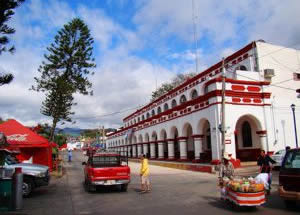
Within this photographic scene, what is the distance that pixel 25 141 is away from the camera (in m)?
17.1

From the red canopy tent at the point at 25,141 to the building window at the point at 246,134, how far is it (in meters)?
14.9

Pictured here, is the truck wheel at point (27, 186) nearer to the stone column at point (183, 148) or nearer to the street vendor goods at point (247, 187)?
the street vendor goods at point (247, 187)

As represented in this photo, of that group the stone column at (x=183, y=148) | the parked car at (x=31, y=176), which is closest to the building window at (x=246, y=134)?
the stone column at (x=183, y=148)

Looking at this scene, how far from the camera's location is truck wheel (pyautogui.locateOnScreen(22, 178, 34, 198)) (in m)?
11.6

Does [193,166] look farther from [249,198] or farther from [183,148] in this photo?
[249,198]

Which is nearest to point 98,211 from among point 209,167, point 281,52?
point 209,167

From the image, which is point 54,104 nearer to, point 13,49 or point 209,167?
point 209,167

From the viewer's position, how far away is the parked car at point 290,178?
7.85m

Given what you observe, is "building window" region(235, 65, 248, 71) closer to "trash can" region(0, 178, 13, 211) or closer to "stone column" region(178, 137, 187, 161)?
"stone column" region(178, 137, 187, 161)

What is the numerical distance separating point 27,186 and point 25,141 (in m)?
6.14

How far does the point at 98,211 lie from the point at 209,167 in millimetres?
12518

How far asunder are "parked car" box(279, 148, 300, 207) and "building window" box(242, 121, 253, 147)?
1502 centimetres

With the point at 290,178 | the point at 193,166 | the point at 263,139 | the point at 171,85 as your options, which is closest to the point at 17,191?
the point at 290,178

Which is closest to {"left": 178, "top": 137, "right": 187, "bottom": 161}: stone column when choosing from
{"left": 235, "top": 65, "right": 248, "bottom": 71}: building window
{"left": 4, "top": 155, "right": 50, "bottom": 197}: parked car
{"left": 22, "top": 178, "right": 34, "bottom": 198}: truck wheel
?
{"left": 235, "top": 65, "right": 248, "bottom": 71}: building window
